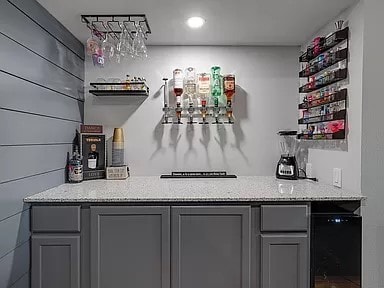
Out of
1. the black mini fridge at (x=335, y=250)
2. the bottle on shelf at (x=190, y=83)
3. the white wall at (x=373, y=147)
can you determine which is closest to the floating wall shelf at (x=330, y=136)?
the white wall at (x=373, y=147)

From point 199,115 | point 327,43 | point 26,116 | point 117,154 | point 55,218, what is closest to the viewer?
point 26,116

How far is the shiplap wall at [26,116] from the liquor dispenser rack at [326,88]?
5.80ft

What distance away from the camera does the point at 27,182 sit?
1.90 m

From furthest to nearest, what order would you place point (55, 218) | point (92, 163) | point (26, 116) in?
point (92, 163) → point (55, 218) → point (26, 116)

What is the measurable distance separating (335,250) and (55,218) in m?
1.61

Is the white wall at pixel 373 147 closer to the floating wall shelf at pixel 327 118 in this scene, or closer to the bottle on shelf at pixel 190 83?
the floating wall shelf at pixel 327 118

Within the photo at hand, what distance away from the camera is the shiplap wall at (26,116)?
1.65 meters

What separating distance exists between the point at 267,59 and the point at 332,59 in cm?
76

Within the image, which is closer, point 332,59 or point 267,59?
point 332,59

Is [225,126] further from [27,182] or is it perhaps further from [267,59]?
[27,182]

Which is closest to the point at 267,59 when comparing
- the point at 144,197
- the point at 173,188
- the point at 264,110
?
the point at 264,110

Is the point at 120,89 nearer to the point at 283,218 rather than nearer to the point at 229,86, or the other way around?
the point at 229,86

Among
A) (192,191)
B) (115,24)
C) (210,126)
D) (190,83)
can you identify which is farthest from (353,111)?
(115,24)

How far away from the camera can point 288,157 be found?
107 inches
